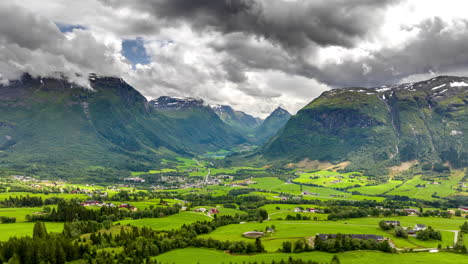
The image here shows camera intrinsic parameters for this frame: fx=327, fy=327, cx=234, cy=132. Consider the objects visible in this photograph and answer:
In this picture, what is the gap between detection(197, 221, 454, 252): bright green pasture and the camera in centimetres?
9950

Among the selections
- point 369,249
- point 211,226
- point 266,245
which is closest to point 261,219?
point 211,226

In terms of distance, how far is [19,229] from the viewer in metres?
112

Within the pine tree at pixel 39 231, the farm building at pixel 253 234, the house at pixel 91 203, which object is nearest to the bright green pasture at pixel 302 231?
the farm building at pixel 253 234

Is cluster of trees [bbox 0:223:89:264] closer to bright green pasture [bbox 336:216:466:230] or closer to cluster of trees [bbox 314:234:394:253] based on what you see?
cluster of trees [bbox 314:234:394:253]

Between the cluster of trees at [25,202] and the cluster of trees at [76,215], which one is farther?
the cluster of trees at [25,202]

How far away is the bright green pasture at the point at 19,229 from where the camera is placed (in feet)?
343

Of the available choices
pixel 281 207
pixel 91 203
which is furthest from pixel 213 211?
pixel 91 203

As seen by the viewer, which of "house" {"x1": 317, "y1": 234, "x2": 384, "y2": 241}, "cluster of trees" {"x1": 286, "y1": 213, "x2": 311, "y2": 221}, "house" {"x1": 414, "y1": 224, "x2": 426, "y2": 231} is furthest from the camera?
"cluster of trees" {"x1": 286, "y1": 213, "x2": 311, "y2": 221}

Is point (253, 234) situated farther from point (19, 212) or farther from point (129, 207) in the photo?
point (19, 212)

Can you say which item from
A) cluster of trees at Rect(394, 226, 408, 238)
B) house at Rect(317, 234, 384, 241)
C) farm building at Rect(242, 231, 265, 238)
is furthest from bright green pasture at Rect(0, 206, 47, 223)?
cluster of trees at Rect(394, 226, 408, 238)

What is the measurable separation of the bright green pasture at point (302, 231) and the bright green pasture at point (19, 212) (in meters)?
78.4

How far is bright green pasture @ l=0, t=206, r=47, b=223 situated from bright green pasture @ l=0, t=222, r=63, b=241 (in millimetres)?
10170

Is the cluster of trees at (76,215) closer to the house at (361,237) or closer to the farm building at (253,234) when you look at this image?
the farm building at (253,234)

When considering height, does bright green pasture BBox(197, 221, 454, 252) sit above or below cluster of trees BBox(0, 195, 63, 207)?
below
